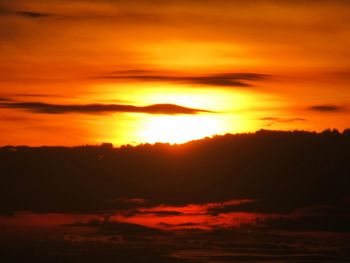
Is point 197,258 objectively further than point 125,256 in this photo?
No

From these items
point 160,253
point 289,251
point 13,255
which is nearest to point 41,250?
point 13,255

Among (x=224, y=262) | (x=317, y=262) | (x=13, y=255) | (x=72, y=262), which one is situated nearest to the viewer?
(x=317, y=262)

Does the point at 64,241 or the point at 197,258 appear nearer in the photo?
the point at 197,258

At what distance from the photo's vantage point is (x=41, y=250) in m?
141

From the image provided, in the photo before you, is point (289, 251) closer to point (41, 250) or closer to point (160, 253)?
point (160, 253)

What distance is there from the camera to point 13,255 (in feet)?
467

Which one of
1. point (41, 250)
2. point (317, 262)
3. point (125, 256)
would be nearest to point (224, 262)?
point (317, 262)

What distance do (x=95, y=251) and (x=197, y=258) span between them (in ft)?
83.4

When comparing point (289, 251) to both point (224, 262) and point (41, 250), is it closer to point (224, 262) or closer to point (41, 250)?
point (224, 262)

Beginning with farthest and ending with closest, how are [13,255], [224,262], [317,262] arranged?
1. [13,255]
2. [224,262]
3. [317,262]

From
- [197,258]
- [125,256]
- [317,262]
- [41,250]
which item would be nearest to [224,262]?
[197,258]

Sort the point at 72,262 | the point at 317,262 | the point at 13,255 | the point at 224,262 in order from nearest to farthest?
1. the point at 317,262
2. the point at 224,262
3. the point at 72,262
4. the point at 13,255

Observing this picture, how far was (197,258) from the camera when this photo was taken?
121m

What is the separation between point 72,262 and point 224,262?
24148 mm
